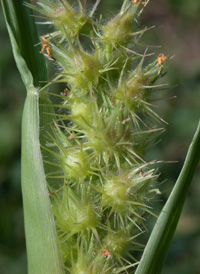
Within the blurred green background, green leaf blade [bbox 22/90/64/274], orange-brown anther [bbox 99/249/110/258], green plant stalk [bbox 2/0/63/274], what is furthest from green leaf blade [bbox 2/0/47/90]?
the blurred green background

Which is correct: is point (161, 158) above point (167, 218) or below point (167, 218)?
below

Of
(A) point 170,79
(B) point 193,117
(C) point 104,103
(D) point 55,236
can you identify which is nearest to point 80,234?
(D) point 55,236

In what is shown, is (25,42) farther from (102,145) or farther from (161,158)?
(161,158)

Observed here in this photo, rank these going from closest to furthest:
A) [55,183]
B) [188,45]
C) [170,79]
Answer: [55,183], [170,79], [188,45]

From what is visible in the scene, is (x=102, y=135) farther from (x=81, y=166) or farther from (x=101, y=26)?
(x=101, y=26)

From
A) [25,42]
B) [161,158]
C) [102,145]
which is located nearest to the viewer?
[102,145]

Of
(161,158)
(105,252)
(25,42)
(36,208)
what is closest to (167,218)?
(105,252)

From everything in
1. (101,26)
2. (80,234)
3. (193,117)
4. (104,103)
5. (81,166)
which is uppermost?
(101,26)

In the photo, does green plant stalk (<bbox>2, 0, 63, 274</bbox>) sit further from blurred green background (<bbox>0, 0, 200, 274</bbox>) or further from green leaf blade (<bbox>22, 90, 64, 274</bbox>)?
blurred green background (<bbox>0, 0, 200, 274</bbox>)
